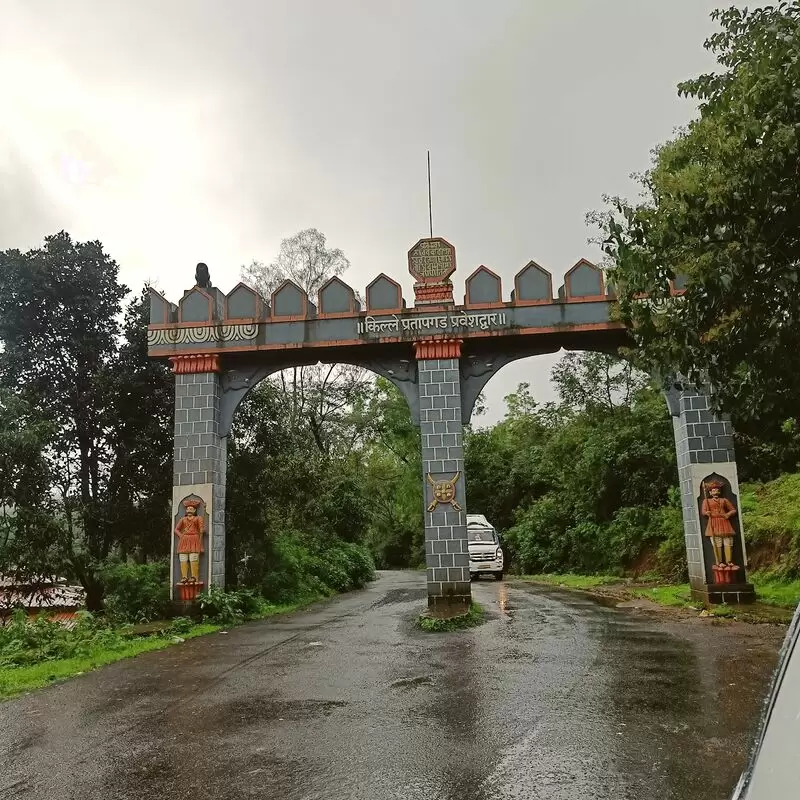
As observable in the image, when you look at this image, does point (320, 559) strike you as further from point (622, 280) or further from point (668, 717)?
point (668, 717)

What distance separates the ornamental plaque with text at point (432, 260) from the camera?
1210cm

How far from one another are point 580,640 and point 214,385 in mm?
7331

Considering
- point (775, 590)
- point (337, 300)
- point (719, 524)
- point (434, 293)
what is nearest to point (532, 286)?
point (434, 293)

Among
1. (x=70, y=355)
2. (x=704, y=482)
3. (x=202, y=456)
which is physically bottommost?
(x=704, y=482)

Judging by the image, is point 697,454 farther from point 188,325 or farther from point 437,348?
point 188,325

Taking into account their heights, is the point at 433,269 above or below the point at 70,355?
above

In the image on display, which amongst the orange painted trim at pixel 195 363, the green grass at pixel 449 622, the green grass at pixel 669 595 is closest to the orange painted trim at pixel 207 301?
the orange painted trim at pixel 195 363

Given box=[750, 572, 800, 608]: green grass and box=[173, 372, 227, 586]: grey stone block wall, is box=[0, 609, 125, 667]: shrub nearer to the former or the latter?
box=[173, 372, 227, 586]: grey stone block wall

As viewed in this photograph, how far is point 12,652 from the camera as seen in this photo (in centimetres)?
845

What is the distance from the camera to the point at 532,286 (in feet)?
39.6

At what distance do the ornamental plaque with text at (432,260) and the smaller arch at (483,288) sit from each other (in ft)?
A: 1.34

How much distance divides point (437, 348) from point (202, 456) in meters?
4.31

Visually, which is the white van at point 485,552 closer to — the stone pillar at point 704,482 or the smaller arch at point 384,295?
the stone pillar at point 704,482

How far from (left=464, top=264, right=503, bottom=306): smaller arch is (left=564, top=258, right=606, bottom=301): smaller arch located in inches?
44.4
